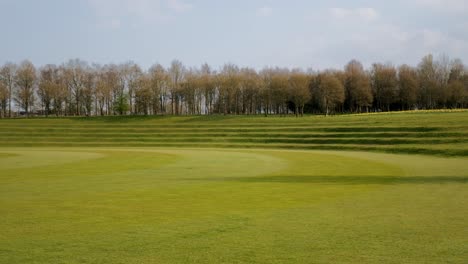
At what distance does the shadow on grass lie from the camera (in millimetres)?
18828

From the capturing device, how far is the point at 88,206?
1338 centimetres

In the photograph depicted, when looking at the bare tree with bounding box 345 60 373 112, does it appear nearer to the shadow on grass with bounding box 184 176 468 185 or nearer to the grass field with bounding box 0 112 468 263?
the grass field with bounding box 0 112 468 263

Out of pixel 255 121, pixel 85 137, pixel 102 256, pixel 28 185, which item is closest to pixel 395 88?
pixel 255 121

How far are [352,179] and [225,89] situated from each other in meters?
82.2

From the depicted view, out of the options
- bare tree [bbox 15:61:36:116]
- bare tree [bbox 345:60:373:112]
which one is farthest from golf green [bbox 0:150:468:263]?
bare tree [bbox 15:61:36:116]

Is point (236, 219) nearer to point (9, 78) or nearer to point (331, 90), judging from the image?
point (331, 90)

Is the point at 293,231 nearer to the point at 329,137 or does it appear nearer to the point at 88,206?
the point at 88,206

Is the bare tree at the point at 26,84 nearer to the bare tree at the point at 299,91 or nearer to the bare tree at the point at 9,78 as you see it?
the bare tree at the point at 9,78

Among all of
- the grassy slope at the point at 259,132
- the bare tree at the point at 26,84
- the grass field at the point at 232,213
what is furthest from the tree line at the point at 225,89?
the grass field at the point at 232,213

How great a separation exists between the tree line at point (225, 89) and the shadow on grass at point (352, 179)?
243 ft

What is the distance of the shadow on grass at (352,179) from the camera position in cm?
1883

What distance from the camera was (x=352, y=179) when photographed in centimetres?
1995

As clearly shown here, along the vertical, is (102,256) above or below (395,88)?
below

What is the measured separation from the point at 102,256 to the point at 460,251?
6.41 meters
